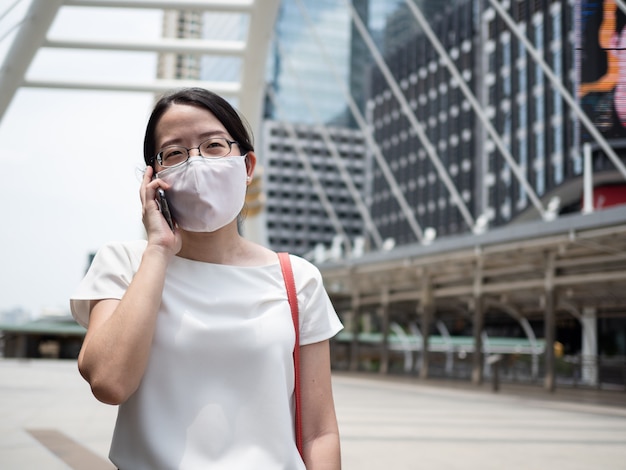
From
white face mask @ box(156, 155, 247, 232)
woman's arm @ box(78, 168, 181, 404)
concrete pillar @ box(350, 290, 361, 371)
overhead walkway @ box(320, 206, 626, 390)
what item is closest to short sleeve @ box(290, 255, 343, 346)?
white face mask @ box(156, 155, 247, 232)

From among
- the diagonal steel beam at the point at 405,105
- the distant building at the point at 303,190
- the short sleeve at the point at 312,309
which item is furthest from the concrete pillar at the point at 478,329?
the distant building at the point at 303,190

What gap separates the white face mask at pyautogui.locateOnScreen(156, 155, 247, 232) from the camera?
1652 millimetres

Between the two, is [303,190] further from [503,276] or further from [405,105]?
[405,105]

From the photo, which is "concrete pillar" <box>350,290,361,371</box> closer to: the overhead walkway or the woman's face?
the overhead walkway

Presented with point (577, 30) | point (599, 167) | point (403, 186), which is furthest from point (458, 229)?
point (577, 30)

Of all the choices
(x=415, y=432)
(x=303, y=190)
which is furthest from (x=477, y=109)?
(x=303, y=190)

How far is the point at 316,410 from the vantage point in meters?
1.75

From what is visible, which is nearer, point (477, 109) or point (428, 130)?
point (477, 109)

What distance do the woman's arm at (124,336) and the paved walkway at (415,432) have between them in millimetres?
4776

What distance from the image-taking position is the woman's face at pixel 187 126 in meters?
1.73

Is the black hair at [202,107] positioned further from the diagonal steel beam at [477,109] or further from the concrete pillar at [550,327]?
the concrete pillar at [550,327]

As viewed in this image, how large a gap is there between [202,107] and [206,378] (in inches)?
22.9

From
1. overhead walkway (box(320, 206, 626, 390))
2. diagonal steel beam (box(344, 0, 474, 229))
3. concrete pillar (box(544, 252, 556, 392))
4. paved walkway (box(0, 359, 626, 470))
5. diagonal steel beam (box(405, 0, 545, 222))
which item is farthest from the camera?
diagonal steel beam (box(344, 0, 474, 229))

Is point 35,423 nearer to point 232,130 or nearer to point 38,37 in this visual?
point 38,37
